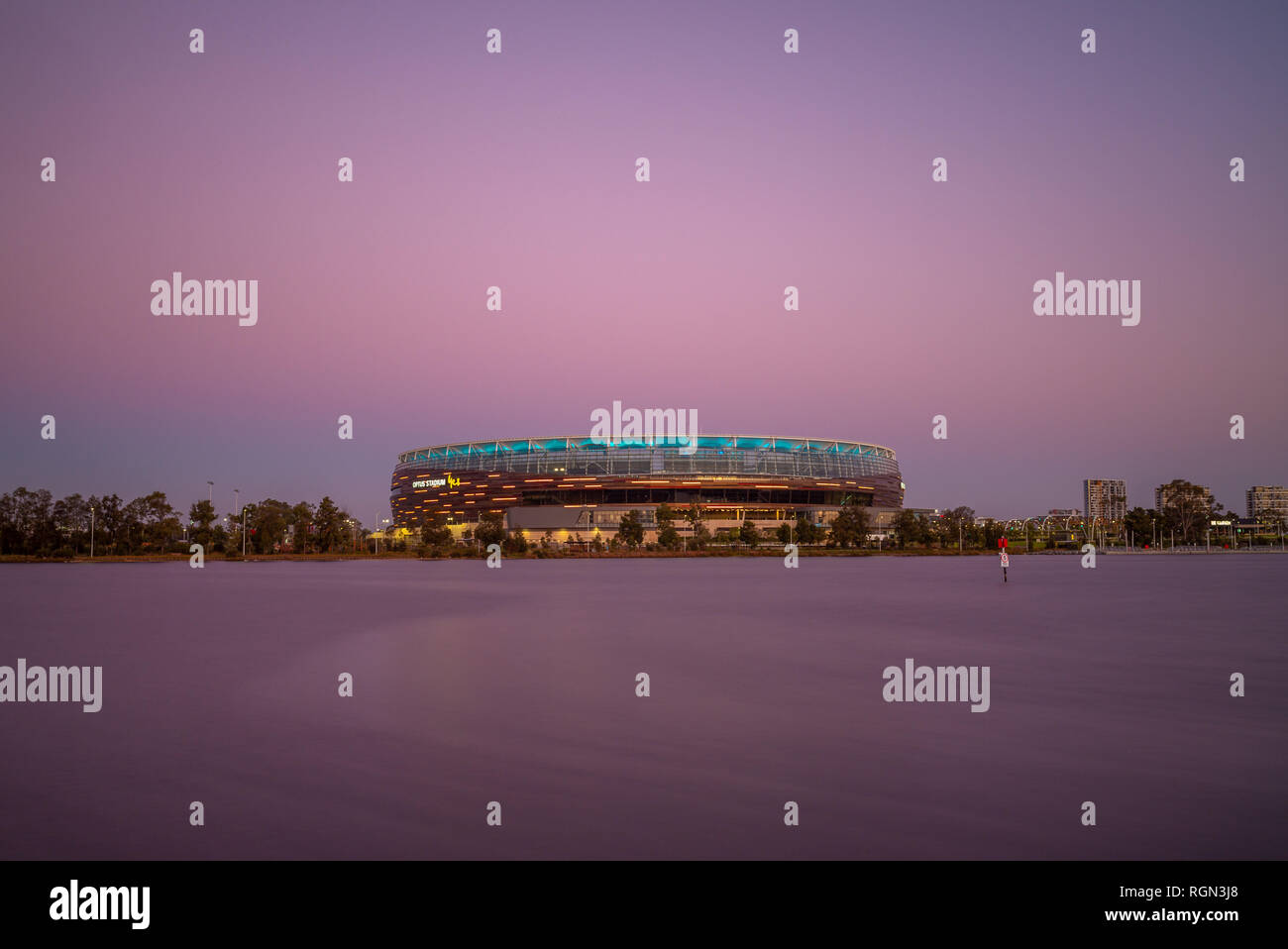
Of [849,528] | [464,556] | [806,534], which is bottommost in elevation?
[464,556]

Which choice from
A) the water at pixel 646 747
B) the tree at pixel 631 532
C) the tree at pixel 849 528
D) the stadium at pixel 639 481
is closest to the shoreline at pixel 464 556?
the tree at pixel 849 528

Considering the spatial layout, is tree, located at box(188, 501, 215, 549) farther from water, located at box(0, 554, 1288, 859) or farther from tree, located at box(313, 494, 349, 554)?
water, located at box(0, 554, 1288, 859)

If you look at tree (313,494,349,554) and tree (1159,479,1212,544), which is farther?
tree (1159,479,1212,544)

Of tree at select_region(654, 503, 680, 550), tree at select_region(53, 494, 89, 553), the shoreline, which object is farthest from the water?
tree at select_region(53, 494, 89, 553)

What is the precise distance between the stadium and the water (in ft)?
386

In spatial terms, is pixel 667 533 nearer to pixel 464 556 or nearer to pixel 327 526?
pixel 464 556

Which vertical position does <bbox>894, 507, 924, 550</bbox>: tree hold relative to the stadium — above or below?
below

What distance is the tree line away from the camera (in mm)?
95438

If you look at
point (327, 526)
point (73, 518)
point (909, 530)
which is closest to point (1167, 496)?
point (909, 530)

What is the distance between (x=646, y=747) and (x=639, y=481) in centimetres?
13154

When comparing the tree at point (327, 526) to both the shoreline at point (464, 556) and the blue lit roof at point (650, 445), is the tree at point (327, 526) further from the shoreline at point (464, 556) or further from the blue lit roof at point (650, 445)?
the blue lit roof at point (650, 445)

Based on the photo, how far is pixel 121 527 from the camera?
316 feet
